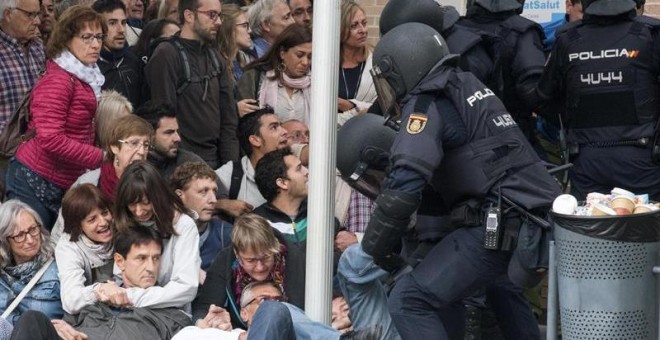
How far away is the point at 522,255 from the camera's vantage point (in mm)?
6816

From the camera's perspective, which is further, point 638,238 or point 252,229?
point 252,229

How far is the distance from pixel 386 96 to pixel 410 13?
1035 mm

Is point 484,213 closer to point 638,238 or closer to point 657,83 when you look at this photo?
point 638,238

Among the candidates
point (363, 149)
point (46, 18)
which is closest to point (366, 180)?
point (363, 149)

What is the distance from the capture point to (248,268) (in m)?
7.91

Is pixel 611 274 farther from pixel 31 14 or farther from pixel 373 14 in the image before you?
pixel 373 14

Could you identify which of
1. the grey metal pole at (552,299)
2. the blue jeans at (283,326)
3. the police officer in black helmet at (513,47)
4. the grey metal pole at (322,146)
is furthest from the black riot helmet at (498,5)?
the grey metal pole at (552,299)

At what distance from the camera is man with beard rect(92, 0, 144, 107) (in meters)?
9.56

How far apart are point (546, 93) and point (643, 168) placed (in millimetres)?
643

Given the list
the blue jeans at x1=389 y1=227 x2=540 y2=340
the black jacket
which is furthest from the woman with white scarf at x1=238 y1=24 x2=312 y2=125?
the blue jeans at x1=389 y1=227 x2=540 y2=340

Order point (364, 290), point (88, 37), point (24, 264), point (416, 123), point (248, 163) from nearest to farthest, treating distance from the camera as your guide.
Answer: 1. point (416, 123)
2. point (364, 290)
3. point (24, 264)
4. point (88, 37)
5. point (248, 163)

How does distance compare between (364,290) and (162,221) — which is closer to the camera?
(364,290)

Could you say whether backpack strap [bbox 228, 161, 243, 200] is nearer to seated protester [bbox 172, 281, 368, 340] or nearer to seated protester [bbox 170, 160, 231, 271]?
seated protester [bbox 170, 160, 231, 271]

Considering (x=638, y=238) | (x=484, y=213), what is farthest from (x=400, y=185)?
(x=638, y=238)
